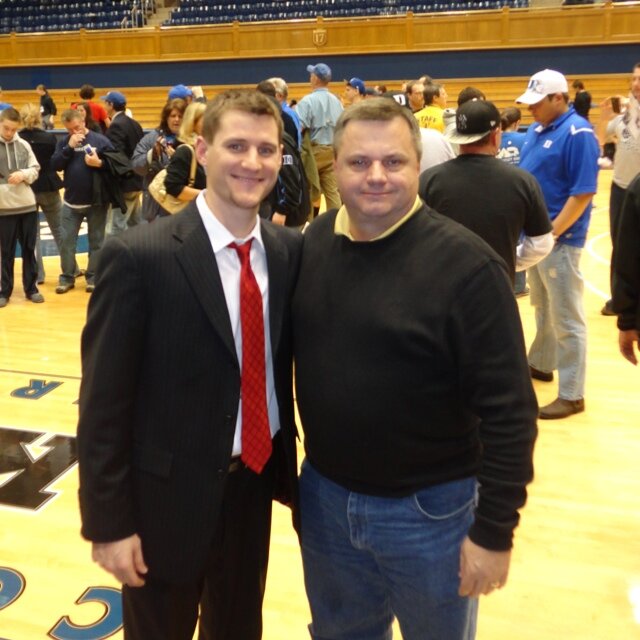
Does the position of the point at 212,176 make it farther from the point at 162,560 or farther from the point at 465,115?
the point at 465,115

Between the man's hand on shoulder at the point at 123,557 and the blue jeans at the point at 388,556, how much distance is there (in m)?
0.42

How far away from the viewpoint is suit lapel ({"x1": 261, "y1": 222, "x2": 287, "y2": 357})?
1.79 m

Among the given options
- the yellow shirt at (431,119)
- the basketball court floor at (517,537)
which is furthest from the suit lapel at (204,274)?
the yellow shirt at (431,119)

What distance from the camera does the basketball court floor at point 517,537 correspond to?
2703mm

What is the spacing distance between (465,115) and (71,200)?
4.69 meters

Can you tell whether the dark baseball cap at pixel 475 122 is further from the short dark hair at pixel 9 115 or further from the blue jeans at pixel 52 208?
the blue jeans at pixel 52 208

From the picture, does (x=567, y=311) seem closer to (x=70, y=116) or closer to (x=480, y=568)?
(x=480, y=568)

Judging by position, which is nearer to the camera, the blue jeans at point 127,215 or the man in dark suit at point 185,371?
the man in dark suit at point 185,371

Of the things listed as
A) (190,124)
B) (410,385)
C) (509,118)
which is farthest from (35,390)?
(509,118)

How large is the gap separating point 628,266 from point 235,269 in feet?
5.32

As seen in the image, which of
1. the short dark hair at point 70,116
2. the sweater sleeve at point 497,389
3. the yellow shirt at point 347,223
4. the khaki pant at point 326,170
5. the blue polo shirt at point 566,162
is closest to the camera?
the sweater sleeve at point 497,389

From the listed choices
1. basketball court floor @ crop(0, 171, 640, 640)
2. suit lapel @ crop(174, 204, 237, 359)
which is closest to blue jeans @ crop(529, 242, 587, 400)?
basketball court floor @ crop(0, 171, 640, 640)

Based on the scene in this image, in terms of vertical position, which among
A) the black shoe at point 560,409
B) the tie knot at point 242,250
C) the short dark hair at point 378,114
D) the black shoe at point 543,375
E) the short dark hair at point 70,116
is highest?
the short dark hair at point 378,114

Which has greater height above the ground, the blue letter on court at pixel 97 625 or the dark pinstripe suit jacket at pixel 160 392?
the dark pinstripe suit jacket at pixel 160 392
